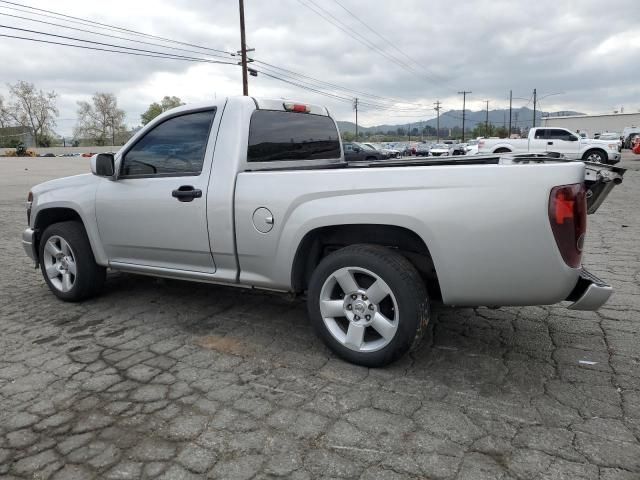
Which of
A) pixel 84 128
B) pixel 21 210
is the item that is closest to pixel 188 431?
pixel 21 210

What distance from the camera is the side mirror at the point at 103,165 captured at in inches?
161

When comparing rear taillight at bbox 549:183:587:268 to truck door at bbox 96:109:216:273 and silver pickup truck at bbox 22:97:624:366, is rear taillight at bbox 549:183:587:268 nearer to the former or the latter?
silver pickup truck at bbox 22:97:624:366

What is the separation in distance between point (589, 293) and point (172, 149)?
3148 millimetres

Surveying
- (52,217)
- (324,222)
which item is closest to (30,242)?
(52,217)

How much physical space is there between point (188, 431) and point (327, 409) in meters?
0.74

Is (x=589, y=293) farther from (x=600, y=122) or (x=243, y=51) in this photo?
(x=600, y=122)

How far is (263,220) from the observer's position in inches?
132

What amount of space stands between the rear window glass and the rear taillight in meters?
2.11

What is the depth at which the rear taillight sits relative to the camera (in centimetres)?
254

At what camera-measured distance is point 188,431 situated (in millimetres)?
2527

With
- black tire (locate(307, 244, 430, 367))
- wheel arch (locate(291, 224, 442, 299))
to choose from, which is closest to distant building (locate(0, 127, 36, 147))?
wheel arch (locate(291, 224, 442, 299))

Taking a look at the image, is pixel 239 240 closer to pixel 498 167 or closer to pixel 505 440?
pixel 498 167

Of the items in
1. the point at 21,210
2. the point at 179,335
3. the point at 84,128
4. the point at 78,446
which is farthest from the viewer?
the point at 84,128

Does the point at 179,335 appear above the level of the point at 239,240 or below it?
below
